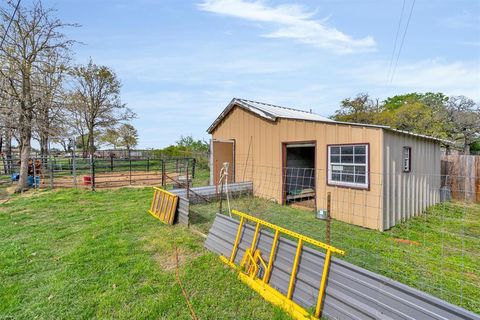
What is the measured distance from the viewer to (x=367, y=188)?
19.4 feet

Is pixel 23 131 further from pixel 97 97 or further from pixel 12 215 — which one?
pixel 97 97

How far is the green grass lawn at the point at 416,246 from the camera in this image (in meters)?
3.27

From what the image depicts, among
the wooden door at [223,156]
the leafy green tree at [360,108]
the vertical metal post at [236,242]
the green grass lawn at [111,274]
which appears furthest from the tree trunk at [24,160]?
the leafy green tree at [360,108]

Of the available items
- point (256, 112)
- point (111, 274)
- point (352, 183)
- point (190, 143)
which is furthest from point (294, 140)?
point (190, 143)

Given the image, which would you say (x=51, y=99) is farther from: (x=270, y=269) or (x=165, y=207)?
(x=270, y=269)

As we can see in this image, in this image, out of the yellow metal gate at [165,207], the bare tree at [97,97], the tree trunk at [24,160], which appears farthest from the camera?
the bare tree at [97,97]

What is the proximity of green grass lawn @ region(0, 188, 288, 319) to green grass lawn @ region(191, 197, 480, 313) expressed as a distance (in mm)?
1322

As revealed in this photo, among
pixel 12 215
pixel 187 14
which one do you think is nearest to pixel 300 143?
pixel 187 14

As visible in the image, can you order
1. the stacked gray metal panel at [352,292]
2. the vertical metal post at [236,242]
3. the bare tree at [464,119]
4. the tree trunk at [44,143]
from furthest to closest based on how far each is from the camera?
the bare tree at [464,119] → the tree trunk at [44,143] → the vertical metal post at [236,242] → the stacked gray metal panel at [352,292]

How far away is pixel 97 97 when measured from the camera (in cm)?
2356

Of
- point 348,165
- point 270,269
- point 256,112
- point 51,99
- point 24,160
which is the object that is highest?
point 51,99

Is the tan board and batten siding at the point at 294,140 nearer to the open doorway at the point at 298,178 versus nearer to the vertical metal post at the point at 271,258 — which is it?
the open doorway at the point at 298,178

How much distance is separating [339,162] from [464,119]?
1687 cm

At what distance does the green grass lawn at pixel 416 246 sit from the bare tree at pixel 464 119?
43.0ft
